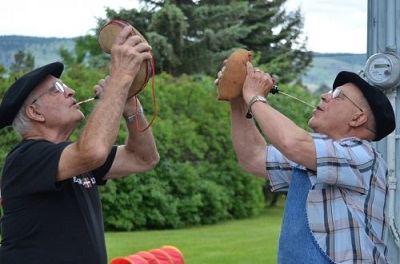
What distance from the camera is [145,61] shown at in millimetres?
4230

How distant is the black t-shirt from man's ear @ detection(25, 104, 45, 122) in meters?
0.13

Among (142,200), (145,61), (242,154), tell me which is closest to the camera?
(145,61)

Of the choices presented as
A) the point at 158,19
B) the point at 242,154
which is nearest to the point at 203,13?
the point at 158,19

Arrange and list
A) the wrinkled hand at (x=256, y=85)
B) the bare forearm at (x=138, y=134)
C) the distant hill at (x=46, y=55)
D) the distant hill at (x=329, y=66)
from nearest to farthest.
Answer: the wrinkled hand at (x=256, y=85), the bare forearm at (x=138, y=134), the distant hill at (x=329, y=66), the distant hill at (x=46, y=55)

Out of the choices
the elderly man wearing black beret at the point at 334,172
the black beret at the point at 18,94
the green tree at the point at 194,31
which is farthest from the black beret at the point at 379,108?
the green tree at the point at 194,31

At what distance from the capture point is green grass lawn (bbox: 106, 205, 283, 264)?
11.8m

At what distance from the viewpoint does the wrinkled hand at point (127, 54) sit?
13.3 ft

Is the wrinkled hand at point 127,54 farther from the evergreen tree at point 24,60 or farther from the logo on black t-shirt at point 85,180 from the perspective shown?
the evergreen tree at point 24,60

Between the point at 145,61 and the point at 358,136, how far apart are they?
1082mm

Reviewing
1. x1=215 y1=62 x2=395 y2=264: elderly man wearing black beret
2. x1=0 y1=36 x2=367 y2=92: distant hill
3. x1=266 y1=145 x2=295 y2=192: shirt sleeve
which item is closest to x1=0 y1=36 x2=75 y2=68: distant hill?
x1=0 y1=36 x2=367 y2=92: distant hill

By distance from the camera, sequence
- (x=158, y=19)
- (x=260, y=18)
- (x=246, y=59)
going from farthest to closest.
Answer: (x=260, y=18), (x=158, y=19), (x=246, y=59)

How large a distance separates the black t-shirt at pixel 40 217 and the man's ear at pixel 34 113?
0.13 metres

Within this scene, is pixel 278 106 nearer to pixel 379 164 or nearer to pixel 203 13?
pixel 203 13

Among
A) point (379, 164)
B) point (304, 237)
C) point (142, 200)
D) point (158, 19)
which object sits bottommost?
point (142, 200)
